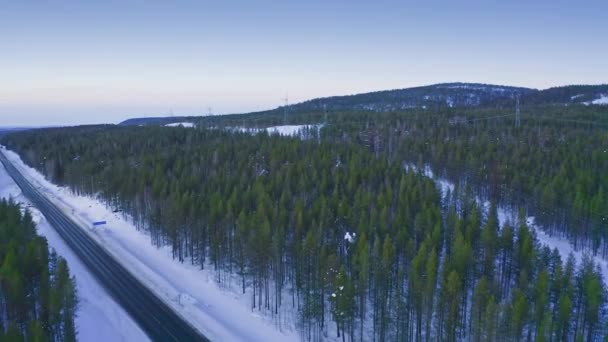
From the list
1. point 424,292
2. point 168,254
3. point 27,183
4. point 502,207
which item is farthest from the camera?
point 27,183

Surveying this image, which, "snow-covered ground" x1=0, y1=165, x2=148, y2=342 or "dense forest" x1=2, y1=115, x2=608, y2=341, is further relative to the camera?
"dense forest" x1=2, y1=115, x2=608, y2=341

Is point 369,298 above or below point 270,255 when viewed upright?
below

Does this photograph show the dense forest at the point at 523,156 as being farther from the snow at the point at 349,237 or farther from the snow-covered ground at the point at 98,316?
the snow-covered ground at the point at 98,316

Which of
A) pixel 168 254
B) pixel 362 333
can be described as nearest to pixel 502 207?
pixel 362 333

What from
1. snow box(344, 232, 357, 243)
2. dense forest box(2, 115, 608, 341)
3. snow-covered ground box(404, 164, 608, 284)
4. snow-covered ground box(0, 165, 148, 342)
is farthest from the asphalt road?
snow-covered ground box(404, 164, 608, 284)

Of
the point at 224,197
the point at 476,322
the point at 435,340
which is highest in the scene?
the point at 224,197

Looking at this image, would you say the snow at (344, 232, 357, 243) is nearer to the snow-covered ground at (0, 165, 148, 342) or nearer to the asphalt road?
the asphalt road

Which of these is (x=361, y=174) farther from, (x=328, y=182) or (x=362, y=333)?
(x=362, y=333)
